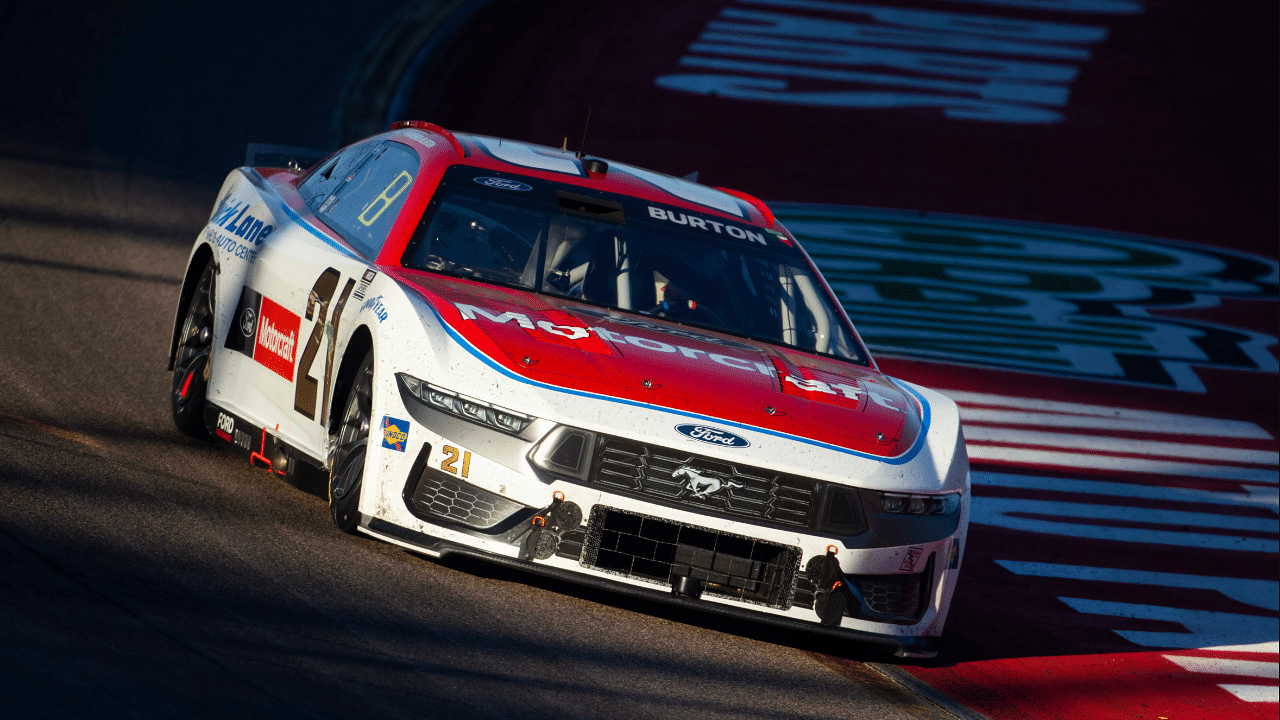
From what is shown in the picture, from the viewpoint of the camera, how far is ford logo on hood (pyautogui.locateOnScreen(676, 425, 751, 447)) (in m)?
4.89

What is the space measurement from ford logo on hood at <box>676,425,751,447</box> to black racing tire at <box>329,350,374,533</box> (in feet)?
3.45

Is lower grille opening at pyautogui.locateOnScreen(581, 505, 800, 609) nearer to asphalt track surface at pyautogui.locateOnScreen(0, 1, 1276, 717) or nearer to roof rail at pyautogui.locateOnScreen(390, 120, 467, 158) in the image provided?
asphalt track surface at pyautogui.locateOnScreen(0, 1, 1276, 717)

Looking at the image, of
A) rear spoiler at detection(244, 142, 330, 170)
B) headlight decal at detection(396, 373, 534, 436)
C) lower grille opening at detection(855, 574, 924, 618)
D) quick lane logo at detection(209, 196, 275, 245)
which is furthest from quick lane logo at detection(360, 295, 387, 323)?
rear spoiler at detection(244, 142, 330, 170)

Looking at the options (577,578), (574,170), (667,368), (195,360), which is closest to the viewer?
(577,578)

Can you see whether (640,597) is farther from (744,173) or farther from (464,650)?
(744,173)

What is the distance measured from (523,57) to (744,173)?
391 centimetres

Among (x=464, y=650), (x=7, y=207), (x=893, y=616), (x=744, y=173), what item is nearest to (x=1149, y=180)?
(x=744, y=173)

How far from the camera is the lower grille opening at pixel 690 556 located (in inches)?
192

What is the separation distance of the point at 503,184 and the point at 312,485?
1.48 meters

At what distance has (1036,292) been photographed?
594 inches

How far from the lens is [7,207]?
10844 mm

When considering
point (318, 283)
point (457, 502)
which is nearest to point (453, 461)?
point (457, 502)

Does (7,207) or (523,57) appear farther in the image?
(523,57)

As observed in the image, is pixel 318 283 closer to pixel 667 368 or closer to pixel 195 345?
pixel 195 345
